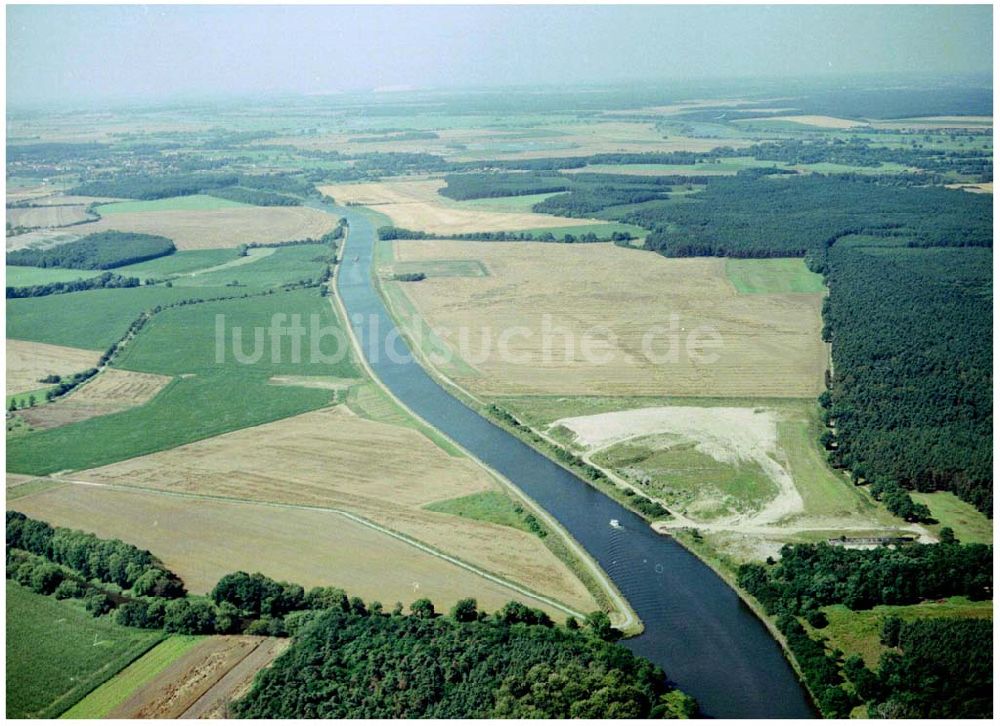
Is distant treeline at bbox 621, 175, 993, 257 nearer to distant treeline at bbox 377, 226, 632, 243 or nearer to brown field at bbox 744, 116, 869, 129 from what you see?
distant treeline at bbox 377, 226, 632, 243

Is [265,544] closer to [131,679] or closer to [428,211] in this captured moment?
[131,679]

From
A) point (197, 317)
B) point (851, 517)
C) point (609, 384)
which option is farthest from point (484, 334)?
point (851, 517)

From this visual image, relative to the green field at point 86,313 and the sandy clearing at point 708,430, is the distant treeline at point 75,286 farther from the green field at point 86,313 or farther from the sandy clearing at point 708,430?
the sandy clearing at point 708,430

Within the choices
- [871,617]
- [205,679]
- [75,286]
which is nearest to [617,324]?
[871,617]

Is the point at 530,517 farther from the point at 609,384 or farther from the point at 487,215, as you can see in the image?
the point at 487,215

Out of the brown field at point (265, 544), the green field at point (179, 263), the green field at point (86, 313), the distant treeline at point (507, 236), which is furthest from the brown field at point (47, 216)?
the brown field at point (265, 544)
